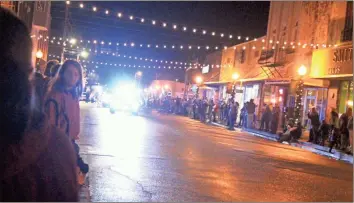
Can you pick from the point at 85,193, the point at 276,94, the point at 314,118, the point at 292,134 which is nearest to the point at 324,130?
the point at 314,118

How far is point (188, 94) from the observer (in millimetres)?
58438

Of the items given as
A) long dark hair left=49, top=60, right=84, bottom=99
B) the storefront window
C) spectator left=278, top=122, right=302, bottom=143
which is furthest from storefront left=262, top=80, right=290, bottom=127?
long dark hair left=49, top=60, right=84, bottom=99

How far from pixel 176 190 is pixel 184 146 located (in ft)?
22.5

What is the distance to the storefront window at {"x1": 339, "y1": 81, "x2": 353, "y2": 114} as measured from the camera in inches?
900

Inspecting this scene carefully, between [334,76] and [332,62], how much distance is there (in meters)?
0.91

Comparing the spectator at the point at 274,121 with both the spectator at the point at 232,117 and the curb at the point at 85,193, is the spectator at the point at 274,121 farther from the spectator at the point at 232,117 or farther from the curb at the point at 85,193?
the curb at the point at 85,193

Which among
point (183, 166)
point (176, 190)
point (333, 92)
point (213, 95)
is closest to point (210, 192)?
point (176, 190)

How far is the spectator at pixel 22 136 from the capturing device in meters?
1.42

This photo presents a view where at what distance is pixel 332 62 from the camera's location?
78.1ft

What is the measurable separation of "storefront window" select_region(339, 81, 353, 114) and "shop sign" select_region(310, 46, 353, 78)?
801mm

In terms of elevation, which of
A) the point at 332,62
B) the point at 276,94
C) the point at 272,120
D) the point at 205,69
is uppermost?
the point at 205,69

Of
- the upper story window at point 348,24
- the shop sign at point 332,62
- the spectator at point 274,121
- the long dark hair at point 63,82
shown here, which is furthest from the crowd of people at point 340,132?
the long dark hair at point 63,82

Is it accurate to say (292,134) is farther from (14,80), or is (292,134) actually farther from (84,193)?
(14,80)

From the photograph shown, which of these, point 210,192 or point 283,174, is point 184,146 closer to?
point 283,174
